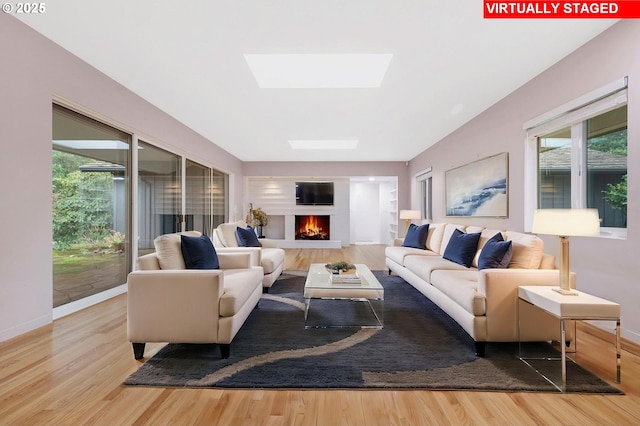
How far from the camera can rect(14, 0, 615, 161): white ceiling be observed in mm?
2115

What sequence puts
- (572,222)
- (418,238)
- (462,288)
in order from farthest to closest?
(418,238) → (462,288) → (572,222)

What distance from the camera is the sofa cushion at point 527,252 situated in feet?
7.82

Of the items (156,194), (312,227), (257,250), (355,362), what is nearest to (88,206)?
(156,194)

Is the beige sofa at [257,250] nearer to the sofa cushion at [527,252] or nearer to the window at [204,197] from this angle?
the window at [204,197]

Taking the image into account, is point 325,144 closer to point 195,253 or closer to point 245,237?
point 245,237

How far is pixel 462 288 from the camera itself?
7.47 feet

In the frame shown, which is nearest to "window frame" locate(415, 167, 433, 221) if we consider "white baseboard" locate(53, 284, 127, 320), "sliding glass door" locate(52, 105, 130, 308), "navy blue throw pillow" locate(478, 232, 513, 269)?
"navy blue throw pillow" locate(478, 232, 513, 269)

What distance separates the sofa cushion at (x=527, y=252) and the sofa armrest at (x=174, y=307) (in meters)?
2.59

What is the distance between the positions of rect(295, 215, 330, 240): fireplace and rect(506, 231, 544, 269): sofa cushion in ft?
20.6

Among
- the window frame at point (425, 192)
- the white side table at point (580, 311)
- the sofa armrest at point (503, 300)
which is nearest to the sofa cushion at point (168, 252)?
the sofa armrest at point (503, 300)

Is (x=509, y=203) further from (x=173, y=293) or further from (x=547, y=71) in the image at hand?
(x=173, y=293)

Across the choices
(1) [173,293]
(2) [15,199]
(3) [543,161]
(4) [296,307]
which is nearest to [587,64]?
(3) [543,161]

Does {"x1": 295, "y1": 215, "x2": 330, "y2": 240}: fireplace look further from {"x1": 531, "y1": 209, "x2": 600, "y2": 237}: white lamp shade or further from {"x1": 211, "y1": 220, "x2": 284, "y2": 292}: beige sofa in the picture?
{"x1": 531, "y1": 209, "x2": 600, "y2": 237}: white lamp shade

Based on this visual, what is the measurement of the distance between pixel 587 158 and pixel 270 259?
363 centimetres
